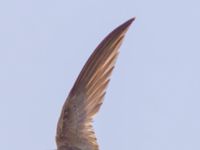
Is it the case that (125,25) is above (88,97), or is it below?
above

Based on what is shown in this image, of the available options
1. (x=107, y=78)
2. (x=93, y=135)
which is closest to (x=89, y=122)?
(x=93, y=135)

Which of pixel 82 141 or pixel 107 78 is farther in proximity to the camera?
pixel 107 78

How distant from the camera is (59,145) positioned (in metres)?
7.28

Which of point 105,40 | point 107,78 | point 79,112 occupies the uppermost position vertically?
point 105,40

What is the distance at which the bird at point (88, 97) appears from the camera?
7254mm

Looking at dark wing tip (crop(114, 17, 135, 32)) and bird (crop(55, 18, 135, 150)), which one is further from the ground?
dark wing tip (crop(114, 17, 135, 32))

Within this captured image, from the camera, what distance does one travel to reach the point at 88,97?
7781 millimetres

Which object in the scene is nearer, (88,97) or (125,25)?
(125,25)

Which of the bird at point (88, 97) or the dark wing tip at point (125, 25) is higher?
the dark wing tip at point (125, 25)

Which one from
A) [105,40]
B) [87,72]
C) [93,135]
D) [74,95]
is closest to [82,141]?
[93,135]

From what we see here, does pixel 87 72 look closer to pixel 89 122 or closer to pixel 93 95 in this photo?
pixel 93 95

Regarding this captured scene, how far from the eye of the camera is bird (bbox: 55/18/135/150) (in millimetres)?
7254

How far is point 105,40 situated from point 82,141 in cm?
190

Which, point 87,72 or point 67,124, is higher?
point 87,72
